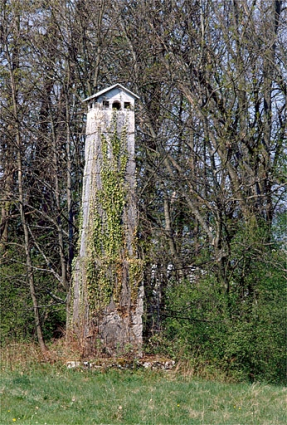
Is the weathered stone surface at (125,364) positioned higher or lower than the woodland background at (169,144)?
lower

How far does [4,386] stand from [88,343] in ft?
7.07

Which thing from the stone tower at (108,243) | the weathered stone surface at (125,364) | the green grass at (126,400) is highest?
the stone tower at (108,243)

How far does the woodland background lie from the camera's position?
1262cm

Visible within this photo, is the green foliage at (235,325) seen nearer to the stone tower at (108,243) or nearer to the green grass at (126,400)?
the stone tower at (108,243)

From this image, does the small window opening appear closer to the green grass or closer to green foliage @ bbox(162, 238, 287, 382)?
green foliage @ bbox(162, 238, 287, 382)

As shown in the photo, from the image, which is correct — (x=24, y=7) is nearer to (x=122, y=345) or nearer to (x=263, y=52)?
(x=263, y=52)

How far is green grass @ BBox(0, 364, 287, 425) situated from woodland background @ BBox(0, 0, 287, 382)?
120 inches

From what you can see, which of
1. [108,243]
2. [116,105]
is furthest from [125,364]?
[116,105]

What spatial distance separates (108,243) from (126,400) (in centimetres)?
314

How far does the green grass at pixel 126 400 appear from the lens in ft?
22.2

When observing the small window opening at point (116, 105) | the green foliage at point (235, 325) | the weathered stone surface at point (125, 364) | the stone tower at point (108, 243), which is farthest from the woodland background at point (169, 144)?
the small window opening at point (116, 105)

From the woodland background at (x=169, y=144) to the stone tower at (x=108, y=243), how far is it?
2.01 m

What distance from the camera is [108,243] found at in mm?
9953

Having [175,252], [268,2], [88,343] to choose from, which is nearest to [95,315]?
[88,343]
